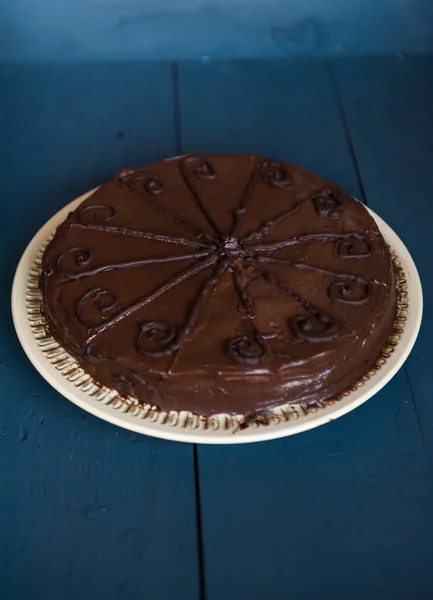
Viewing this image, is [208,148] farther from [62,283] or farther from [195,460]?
[195,460]

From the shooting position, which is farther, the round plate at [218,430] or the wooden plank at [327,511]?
the round plate at [218,430]

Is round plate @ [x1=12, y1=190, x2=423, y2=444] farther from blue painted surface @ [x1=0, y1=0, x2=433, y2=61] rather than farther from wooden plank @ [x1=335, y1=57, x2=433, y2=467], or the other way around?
Answer: blue painted surface @ [x1=0, y1=0, x2=433, y2=61]

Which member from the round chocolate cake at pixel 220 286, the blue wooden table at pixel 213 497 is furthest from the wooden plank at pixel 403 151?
the round chocolate cake at pixel 220 286

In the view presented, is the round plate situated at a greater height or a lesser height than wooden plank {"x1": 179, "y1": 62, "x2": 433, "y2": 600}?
greater

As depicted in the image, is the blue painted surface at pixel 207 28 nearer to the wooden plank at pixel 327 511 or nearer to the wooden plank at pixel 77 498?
the wooden plank at pixel 77 498

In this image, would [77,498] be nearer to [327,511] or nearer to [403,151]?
[327,511]

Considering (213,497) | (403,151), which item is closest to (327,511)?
→ (213,497)

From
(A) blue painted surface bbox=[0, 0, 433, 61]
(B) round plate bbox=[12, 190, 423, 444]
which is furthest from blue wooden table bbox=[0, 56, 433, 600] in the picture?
(A) blue painted surface bbox=[0, 0, 433, 61]
